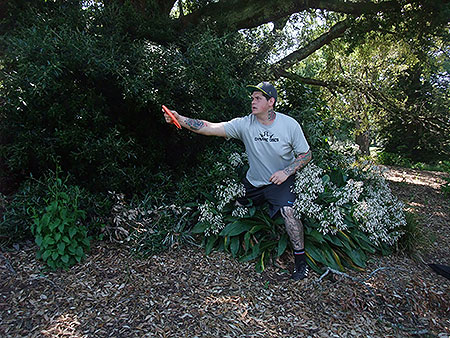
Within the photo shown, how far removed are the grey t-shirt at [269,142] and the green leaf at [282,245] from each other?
1.99 feet

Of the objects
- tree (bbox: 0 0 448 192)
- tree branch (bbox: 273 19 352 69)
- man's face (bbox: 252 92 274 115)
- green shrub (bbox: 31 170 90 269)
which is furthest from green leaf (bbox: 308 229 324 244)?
tree branch (bbox: 273 19 352 69)

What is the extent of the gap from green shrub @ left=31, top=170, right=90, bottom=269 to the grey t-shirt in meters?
1.68

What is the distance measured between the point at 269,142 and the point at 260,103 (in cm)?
37

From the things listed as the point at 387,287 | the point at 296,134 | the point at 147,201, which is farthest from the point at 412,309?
the point at 147,201

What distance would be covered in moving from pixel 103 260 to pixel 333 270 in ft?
7.24

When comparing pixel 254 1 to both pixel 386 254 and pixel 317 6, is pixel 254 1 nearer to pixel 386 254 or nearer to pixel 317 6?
pixel 317 6

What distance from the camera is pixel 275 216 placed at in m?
3.70

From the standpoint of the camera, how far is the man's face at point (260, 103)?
3.23 metres

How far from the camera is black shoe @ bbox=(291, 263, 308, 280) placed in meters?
3.29

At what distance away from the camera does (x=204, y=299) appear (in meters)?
2.92

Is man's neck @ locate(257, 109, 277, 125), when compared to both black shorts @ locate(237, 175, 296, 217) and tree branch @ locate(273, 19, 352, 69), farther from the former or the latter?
tree branch @ locate(273, 19, 352, 69)

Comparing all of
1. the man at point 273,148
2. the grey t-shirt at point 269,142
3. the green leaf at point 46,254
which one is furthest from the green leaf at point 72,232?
the grey t-shirt at point 269,142

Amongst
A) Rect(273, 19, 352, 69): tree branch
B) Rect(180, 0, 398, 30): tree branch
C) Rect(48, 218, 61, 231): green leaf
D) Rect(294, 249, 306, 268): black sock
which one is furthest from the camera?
Rect(273, 19, 352, 69): tree branch

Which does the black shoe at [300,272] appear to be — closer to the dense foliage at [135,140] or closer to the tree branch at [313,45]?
the dense foliage at [135,140]
